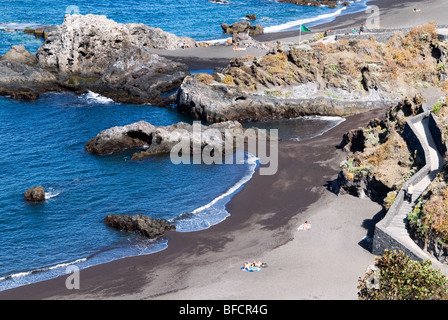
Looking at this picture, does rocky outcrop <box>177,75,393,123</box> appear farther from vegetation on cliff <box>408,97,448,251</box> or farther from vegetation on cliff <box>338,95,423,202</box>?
vegetation on cliff <box>408,97,448,251</box>

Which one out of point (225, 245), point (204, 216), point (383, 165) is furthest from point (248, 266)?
point (383, 165)

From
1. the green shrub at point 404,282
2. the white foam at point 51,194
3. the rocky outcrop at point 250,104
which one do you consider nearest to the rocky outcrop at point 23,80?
the rocky outcrop at point 250,104

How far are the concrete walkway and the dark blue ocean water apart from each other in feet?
39.6

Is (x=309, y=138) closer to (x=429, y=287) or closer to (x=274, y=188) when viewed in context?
(x=274, y=188)

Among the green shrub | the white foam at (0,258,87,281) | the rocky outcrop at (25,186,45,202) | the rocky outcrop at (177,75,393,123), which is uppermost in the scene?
the rocky outcrop at (177,75,393,123)

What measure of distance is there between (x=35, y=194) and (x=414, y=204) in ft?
85.4

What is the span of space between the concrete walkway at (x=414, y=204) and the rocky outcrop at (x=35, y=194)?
80.4 feet

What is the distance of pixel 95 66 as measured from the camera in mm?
75938

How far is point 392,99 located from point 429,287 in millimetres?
42614

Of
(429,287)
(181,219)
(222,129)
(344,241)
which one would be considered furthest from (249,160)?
(429,287)

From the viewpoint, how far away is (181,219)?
132 ft

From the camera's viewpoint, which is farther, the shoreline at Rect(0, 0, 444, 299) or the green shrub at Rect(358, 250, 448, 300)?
the shoreline at Rect(0, 0, 444, 299)

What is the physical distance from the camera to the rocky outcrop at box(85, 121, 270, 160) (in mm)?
51750

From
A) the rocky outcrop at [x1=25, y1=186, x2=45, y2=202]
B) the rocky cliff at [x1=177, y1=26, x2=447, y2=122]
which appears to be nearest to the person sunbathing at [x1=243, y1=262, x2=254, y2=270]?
the rocky outcrop at [x1=25, y1=186, x2=45, y2=202]
